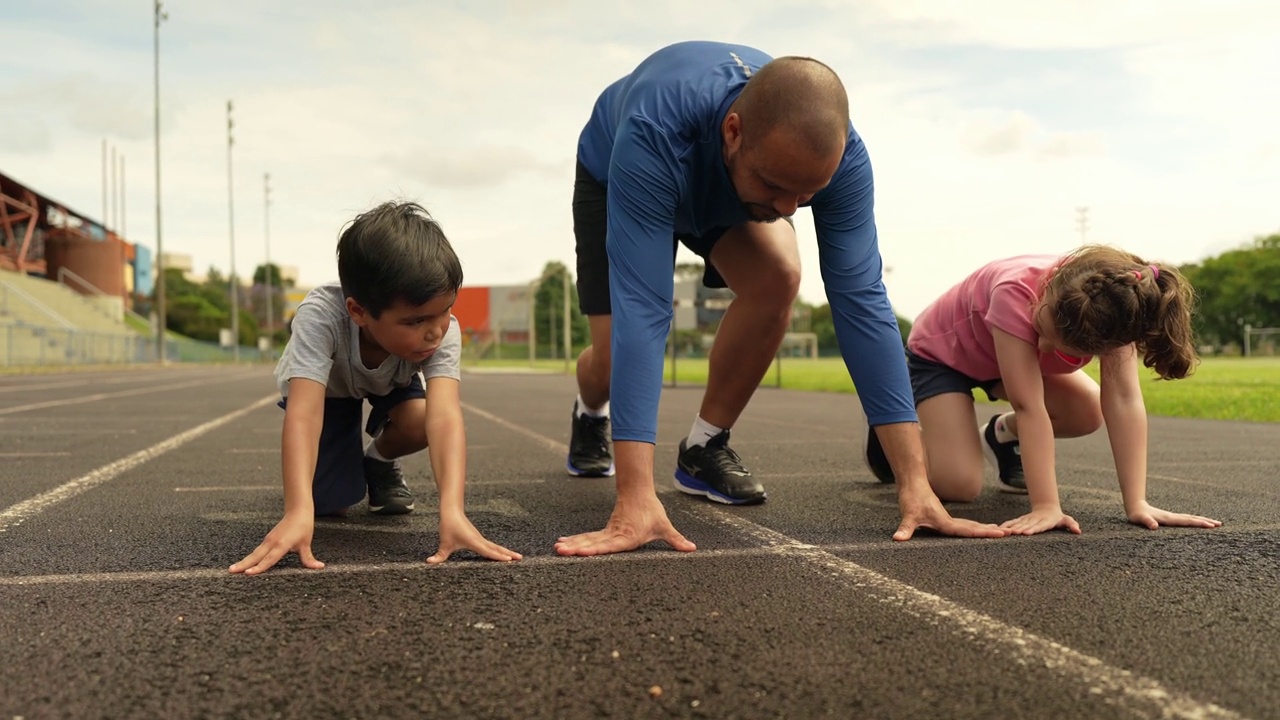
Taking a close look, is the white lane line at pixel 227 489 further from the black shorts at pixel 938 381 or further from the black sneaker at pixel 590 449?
the black shorts at pixel 938 381

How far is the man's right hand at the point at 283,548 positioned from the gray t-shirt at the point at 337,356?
408 millimetres

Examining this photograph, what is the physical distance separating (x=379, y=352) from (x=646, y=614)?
145cm

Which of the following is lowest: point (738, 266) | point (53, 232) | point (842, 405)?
point (842, 405)

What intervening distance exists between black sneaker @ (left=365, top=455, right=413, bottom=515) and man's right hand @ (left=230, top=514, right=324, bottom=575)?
0.95 metres

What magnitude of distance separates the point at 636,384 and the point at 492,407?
867 cm

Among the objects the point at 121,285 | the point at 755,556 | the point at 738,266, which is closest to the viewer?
the point at 755,556


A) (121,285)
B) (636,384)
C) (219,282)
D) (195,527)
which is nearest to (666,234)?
(636,384)

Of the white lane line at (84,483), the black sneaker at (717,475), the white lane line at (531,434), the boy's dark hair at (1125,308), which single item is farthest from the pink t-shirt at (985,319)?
the white lane line at (84,483)

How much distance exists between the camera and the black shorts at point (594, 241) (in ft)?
12.7

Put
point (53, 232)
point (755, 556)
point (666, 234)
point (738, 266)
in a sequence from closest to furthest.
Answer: point (755, 556), point (666, 234), point (738, 266), point (53, 232)

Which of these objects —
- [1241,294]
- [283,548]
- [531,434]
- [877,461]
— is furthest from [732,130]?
[1241,294]

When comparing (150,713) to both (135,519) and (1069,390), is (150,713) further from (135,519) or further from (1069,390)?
(1069,390)

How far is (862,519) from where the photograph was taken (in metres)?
3.36

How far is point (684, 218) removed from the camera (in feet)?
11.0
